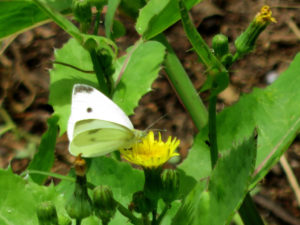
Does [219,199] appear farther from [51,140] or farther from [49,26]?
[49,26]

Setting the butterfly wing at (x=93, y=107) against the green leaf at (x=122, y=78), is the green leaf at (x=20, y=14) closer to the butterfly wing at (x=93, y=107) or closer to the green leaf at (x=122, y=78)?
the green leaf at (x=122, y=78)

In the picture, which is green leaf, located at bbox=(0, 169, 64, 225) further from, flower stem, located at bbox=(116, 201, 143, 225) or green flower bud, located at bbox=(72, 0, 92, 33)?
green flower bud, located at bbox=(72, 0, 92, 33)

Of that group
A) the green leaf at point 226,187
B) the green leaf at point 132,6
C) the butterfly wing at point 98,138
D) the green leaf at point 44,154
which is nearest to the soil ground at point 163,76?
the green leaf at point 44,154

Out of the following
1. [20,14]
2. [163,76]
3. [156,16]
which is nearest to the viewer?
[156,16]

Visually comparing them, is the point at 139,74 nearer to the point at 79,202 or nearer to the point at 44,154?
the point at 44,154

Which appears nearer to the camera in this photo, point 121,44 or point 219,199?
point 219,199

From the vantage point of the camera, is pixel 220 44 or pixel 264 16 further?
pixel 264 16

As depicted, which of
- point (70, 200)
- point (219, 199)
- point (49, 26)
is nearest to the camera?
point (219, 199)

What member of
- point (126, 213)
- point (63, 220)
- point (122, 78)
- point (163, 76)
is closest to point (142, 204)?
point (126, 213)

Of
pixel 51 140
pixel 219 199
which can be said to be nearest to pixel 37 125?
pixel 51 140
